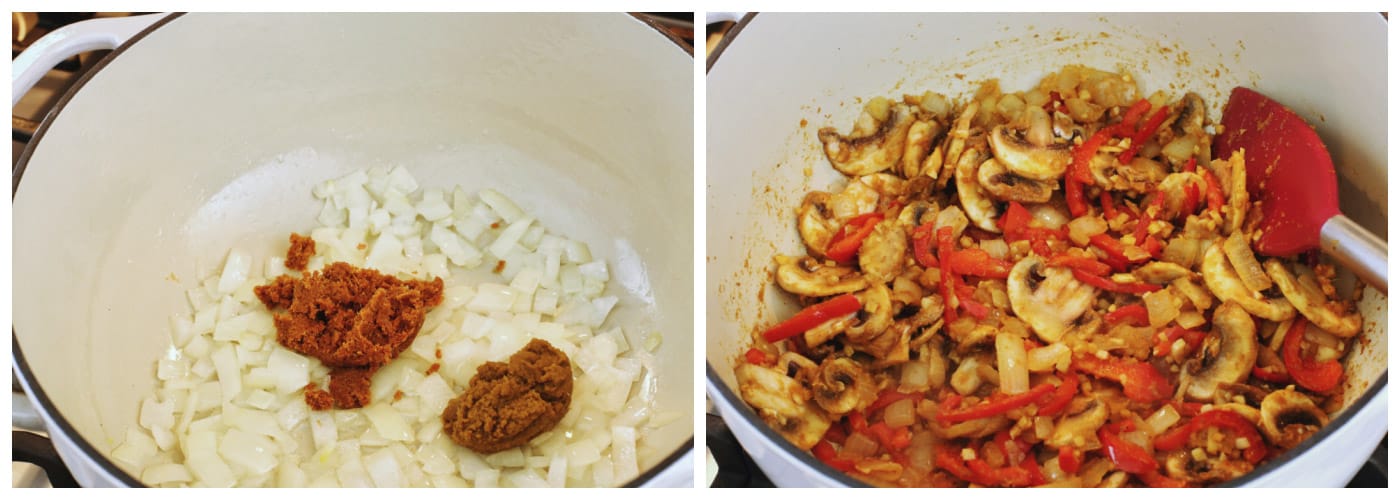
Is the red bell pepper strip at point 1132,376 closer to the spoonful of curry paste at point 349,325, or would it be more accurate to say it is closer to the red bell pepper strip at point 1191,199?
the red bell pepper strip at point 1191,199

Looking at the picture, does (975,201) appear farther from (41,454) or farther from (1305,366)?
(41,454)

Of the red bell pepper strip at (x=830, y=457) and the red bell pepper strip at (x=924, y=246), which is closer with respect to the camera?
the red bell pepper strip at (x=830, y=457)

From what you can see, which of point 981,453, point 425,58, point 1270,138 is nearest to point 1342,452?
point 981,453

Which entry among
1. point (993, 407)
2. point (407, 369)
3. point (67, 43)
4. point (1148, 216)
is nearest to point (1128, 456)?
point (993, 407)

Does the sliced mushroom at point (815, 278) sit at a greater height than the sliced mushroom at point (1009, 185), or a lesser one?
lesser

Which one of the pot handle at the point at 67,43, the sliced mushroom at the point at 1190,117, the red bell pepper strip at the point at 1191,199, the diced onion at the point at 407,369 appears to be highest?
the pot handle at the point at 67,43

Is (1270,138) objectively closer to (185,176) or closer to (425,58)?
(425,58)

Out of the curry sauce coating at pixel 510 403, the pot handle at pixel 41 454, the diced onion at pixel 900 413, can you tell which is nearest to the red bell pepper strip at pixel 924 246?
the diced onion at pixel 900 413
